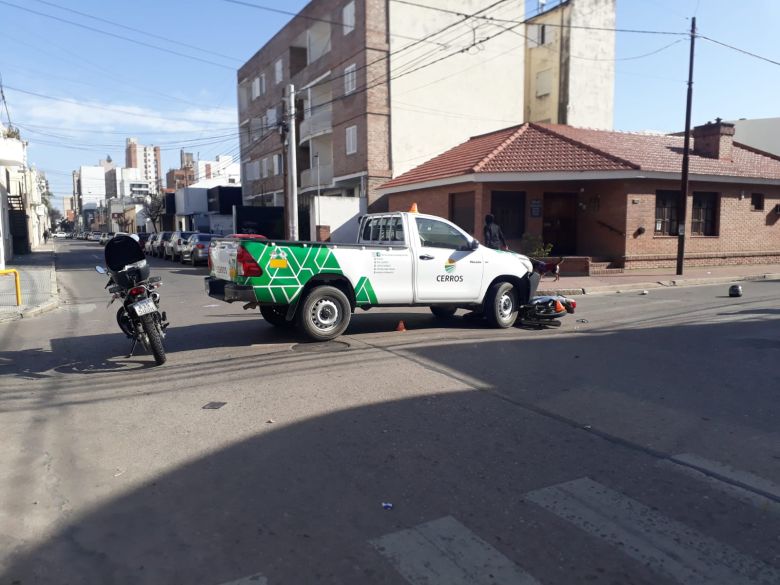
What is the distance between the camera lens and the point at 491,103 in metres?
32.2

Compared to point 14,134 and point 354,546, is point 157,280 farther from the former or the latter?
point 14,134

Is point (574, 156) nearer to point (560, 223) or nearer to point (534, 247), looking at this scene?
point (560, 223)

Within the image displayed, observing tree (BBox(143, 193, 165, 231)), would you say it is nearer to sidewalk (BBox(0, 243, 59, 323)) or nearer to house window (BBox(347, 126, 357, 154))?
house window (BBox(347, 126, 357, 154))

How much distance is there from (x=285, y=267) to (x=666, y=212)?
18.0 meters

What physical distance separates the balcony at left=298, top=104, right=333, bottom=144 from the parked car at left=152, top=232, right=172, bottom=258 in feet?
32.2

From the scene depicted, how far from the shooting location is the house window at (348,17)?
98.9 ft

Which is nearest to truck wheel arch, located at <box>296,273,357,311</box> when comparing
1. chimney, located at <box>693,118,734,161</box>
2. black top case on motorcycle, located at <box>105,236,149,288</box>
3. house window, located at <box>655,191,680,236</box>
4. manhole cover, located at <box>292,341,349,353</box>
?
manhole cover, located at <box>292,341,349,353</box>

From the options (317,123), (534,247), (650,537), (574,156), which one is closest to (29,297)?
(534,247)

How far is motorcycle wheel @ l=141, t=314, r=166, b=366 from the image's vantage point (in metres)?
7.52

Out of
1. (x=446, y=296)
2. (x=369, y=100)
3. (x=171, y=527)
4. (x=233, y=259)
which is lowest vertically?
(x=171, y=527)

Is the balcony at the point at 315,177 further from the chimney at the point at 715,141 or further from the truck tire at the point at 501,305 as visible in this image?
the truck tire at the point at 501,305

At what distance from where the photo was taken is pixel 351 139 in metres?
31.0

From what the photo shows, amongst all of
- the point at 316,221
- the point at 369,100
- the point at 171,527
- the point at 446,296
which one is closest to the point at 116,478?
the point at 171,527

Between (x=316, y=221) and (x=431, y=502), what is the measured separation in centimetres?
2421
